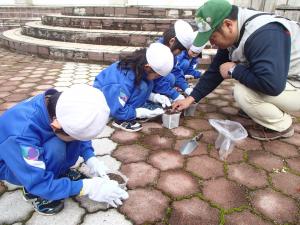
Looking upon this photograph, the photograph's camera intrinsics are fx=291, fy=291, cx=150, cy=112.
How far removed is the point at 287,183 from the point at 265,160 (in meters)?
0.29

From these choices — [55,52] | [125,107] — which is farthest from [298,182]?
[55,52]

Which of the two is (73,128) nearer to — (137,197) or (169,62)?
(137,197)

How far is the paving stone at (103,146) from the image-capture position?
235cm

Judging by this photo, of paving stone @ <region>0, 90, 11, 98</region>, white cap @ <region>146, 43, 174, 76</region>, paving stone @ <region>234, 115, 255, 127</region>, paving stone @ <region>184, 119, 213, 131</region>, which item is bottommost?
paving stone @ <region>0, 90, 11, 98</region>

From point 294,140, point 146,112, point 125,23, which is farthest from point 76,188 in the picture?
point 125,23

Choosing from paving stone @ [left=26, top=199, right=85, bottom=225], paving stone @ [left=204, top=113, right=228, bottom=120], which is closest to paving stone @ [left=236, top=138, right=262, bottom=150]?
paving stone @ [left=204, top=113, right=228, bottom=120]

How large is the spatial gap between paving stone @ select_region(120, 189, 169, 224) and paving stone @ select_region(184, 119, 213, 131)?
3.54 feet

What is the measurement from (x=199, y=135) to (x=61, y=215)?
129 cm

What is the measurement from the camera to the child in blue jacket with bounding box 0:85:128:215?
1324 mm

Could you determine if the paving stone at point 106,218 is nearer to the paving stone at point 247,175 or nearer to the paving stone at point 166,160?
the paving stone at point 166,160

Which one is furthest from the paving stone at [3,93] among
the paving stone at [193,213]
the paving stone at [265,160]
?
the paving stone at [265,160]

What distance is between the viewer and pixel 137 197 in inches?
72.4

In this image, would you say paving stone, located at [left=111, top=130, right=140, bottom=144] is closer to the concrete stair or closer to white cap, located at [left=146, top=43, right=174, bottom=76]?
white cap, located at [left=146, top=43, right=174, bottom=76]

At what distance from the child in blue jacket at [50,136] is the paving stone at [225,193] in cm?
65
